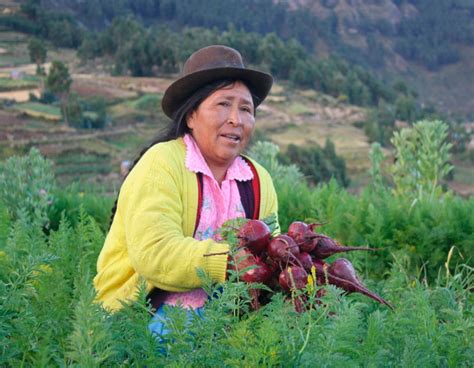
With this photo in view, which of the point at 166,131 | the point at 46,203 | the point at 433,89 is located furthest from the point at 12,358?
the point at 433,89

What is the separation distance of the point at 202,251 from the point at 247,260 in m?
0.22

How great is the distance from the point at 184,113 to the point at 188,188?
0.34m

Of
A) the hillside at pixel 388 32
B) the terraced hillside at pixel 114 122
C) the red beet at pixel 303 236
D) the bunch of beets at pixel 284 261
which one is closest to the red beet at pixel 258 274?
the bunch of beets at pixel 284 261

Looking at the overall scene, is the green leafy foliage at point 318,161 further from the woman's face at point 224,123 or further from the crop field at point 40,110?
the woman's face at point 224,123

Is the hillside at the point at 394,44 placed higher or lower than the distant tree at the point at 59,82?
lower

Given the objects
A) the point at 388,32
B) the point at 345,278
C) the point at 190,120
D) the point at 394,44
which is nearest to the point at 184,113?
the point at 190,120

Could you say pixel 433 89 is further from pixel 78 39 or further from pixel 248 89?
pixel 248 89

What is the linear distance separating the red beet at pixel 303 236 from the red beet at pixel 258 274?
123 mm

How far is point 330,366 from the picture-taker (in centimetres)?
145

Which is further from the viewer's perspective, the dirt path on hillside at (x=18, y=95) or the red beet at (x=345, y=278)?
the dirt path on hillside at (x=18, y=95)

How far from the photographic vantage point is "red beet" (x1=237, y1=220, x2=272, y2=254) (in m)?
1.98

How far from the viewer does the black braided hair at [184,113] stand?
268cm

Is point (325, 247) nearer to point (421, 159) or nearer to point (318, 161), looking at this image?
point (421, 159)

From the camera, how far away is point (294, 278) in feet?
6.22
